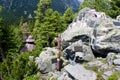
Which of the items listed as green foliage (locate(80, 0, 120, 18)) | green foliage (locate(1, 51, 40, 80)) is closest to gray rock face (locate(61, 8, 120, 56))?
green foliage (locate(1, 51, 40, 80))

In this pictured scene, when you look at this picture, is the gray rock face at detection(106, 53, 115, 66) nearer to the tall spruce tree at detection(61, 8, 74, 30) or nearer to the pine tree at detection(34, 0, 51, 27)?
the tall spruce tree at detection(61, 8, 74, 30)

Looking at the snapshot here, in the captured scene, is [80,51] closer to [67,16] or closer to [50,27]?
[50,27]

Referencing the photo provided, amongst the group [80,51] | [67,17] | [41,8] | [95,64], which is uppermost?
[41,8]

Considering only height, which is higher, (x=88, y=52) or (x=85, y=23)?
(x=85, y=23)

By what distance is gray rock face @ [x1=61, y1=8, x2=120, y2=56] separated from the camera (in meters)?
36.3

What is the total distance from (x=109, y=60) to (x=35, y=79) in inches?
364

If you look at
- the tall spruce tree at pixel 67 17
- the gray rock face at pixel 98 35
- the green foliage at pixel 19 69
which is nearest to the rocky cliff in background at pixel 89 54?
the gray rock face at pixel 98 35

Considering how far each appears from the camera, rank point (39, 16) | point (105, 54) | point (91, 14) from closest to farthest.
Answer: point (105, 54)
point (91, 14)
point (39, 16)

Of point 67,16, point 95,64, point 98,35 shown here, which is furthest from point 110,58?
point 67,16

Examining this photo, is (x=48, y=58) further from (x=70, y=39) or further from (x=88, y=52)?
(x=88, y=52)

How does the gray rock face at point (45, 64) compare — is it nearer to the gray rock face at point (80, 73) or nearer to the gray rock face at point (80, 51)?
the gray rock face at point (80, 51)

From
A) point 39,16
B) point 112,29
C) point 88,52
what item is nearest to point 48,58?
point 88,52

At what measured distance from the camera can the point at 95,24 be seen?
39.5 metres

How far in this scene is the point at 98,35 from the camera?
37.4 m
